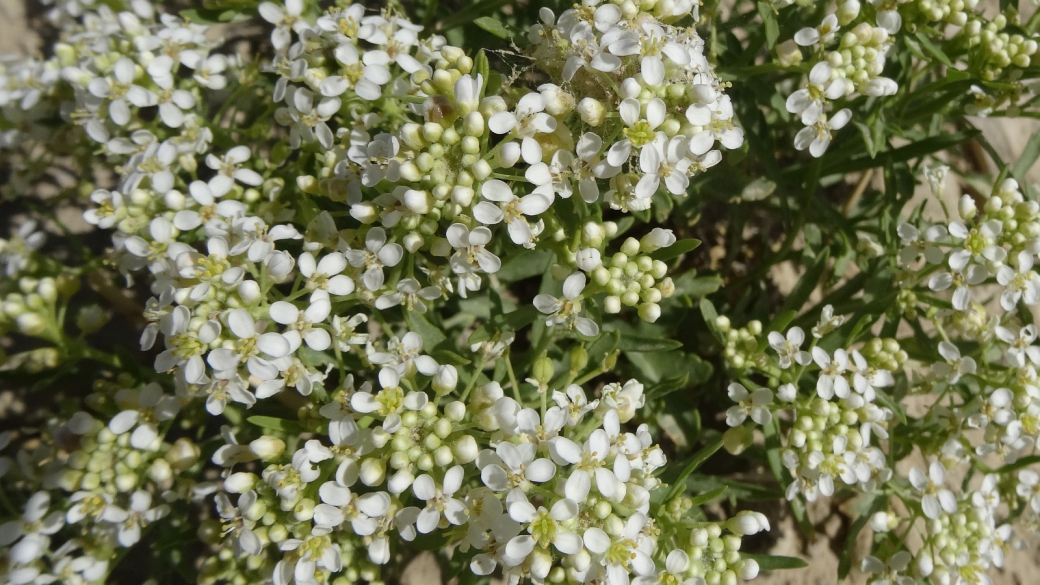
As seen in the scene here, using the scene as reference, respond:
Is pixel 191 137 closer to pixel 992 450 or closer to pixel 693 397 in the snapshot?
pixel 693 397

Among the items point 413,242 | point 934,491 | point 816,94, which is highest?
point 816,94

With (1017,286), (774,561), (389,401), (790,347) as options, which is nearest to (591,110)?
(389,401)

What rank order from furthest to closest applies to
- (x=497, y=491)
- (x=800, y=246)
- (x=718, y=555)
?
1. (x=800, y=246)
2. (x=718, y=555)
3. (x=497, y=491)

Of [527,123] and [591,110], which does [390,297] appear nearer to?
[527,123]

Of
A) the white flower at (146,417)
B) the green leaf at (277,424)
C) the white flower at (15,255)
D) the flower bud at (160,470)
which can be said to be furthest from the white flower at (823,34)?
the white flower at (15,255)

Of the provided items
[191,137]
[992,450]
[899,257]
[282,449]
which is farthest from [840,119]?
[191,137]

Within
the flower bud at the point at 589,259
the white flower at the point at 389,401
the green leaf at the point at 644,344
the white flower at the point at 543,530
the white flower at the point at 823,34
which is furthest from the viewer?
→ the green leaf at the point at 644,344

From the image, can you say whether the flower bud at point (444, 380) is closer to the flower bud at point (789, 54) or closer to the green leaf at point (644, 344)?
the green leaf at point (644, 344)
